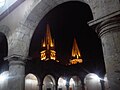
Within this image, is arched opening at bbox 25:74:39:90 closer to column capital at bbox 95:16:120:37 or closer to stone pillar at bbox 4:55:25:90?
stone pillar at bbox 4:55:25:90

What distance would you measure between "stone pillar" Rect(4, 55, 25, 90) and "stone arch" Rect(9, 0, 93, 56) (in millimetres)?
250

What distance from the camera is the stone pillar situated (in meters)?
5.20

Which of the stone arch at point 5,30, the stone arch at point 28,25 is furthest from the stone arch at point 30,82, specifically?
the stone arch at point 28,25

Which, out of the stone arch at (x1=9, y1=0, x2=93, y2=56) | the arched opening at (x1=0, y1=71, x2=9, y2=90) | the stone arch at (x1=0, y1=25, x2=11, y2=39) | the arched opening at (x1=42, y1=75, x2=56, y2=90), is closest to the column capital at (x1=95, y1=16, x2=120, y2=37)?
the stone arch at (x1=9, y1=0, x2=93, y2=56)

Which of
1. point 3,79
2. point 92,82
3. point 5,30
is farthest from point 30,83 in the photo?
point 5,30

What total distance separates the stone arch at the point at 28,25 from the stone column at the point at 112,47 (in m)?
2.74

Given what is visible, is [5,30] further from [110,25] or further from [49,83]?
[49,83]

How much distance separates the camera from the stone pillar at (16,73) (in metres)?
5.20

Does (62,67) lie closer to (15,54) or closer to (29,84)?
(29,84)

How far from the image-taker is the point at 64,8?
11.6m

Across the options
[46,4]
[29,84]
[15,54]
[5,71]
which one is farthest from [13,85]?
[29,84]

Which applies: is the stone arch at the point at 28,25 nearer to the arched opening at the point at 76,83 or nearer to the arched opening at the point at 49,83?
the arched opening at the point at 49,83

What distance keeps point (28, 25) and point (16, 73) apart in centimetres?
179

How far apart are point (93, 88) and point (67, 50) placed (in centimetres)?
588
